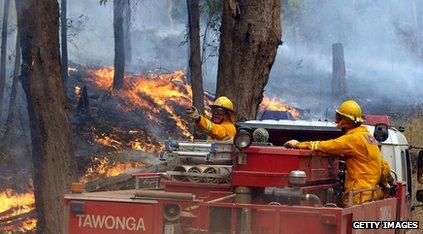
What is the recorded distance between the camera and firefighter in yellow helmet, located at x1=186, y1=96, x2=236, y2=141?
9.70m

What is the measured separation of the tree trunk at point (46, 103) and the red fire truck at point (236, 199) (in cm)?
372

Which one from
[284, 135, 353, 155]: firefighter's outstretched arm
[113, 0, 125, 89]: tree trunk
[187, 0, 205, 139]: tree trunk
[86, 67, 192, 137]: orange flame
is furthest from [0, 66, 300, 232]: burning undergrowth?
[284, 135, 353, 155]: firefighter's outstretched arm

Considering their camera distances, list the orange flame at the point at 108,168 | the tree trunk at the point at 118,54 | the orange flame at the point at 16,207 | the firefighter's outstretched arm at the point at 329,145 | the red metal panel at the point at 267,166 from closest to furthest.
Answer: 1. the red metal panel at the point at 267,166
2. the firefighter's outstretched arm at the point at 329,145
3. the orange flame at the point at 16,207
4. the orange flame at the point at 108,168
5. the tree trunk at the point at 118,54

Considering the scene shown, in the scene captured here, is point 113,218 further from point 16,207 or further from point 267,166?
point 16,207

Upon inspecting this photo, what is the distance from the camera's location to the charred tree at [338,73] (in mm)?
43438

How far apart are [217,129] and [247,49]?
2.89m

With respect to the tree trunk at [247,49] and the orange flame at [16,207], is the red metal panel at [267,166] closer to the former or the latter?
the tree trunk at [247,49]

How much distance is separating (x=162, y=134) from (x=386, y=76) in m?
21.9

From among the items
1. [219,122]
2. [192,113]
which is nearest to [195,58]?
[219,122]

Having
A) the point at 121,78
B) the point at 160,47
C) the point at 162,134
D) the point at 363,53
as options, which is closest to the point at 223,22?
the point at 162,134

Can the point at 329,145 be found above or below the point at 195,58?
below

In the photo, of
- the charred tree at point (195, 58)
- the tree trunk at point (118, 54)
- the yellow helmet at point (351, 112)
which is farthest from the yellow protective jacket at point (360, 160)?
the tree trunk at point (118, 54)

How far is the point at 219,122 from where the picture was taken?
10406 mm

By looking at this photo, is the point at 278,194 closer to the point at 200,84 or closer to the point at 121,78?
the point at 200,84
